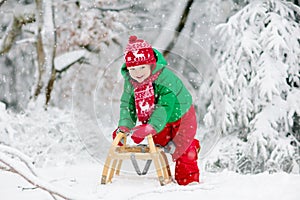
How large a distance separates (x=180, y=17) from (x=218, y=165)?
11.7 ft

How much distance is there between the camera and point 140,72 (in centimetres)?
263

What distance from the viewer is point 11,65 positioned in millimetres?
9250

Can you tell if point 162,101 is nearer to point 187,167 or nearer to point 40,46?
point 187,167

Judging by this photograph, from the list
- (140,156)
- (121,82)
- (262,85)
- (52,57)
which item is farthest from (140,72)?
(52,57)

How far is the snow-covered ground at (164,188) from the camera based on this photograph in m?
2.25

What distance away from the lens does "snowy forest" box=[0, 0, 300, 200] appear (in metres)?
5.02

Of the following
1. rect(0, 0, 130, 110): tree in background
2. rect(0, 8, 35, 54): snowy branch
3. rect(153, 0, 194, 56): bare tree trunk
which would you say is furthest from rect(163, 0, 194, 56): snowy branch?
rect(0, 8, 35, 54): snowy branch

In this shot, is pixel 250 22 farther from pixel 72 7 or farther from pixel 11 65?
pixel 11 65

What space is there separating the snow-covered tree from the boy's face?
2884 millimetres

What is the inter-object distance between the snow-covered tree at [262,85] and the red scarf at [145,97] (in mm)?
2860

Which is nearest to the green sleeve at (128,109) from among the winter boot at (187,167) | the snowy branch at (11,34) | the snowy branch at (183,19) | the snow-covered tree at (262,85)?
the winter boot at (187,167)

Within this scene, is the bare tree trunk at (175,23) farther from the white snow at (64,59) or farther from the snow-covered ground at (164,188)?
the snow-covered ground at (164,188)

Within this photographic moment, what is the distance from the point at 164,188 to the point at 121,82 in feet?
9.67

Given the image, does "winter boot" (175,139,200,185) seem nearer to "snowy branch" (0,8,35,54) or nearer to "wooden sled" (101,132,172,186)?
"wooden sled" (101,132,172,186)
